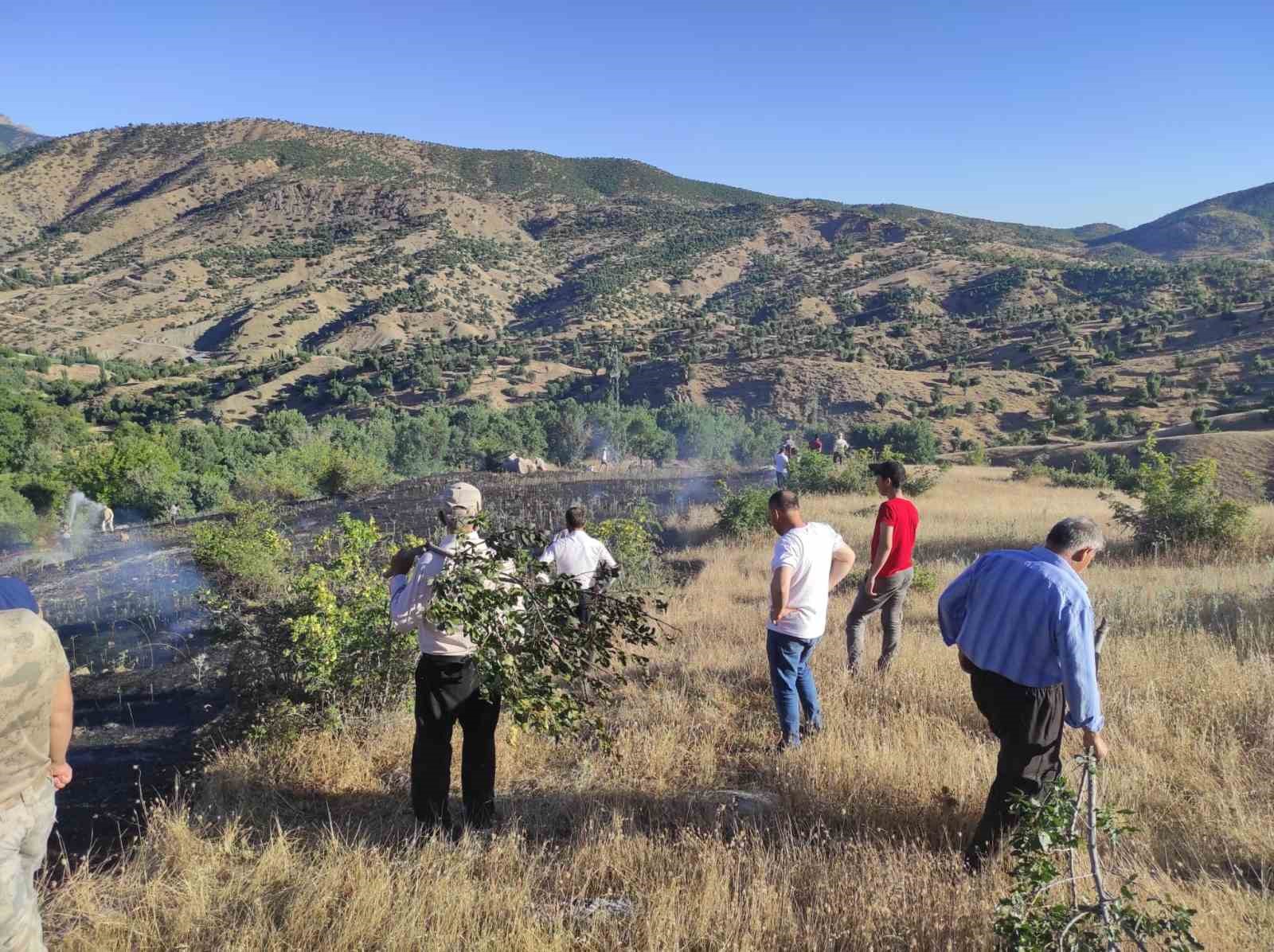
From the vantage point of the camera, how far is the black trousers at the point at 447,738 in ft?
11.0

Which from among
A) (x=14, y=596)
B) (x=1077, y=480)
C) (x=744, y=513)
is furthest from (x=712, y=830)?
(x=1077, y=480)

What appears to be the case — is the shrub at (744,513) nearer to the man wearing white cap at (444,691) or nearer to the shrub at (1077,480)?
the man wearing white cap at (444,691)

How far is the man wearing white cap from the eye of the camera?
130 inches

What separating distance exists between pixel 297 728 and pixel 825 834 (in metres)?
3.48

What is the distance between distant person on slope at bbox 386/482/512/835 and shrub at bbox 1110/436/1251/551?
10.1 meters

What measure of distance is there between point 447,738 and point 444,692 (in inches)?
10.7

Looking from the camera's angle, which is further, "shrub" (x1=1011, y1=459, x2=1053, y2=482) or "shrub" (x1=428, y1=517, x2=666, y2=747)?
Result: "shrub" (x1=1011, y1=459, x2=1053, y2=482)

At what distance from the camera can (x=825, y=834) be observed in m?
3.21

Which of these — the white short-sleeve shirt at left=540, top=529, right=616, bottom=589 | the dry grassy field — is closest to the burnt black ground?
the dry grassy field

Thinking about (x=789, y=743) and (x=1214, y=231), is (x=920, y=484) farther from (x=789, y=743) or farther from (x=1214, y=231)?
(x=1214, y=231)

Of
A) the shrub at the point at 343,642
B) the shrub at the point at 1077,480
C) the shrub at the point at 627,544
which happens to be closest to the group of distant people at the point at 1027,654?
the shrub at the point at 343,642

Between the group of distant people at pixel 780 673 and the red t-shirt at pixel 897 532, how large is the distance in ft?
3.01

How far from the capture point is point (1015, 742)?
2.87 meters

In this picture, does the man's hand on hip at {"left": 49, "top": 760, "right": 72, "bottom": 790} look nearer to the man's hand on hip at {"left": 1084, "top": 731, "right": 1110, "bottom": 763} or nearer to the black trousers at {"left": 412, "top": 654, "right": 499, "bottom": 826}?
the black trousers at {"left": 412, "top": 654, "right": 499, "bottom": 826}
